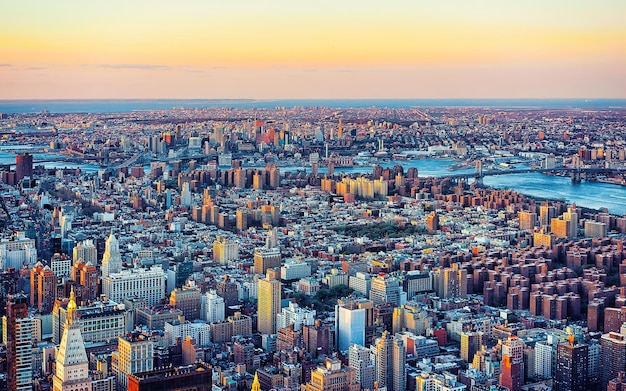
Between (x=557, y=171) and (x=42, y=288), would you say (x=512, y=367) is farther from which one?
(x=557, y=171)

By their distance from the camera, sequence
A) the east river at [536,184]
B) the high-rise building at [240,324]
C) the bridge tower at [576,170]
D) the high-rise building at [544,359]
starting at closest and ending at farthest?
the high-rise building at [544,359] < the high-rise building at [240,324] < the east river at [536,184] < the bridge tower at [576,170]

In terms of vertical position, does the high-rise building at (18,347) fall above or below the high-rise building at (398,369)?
above

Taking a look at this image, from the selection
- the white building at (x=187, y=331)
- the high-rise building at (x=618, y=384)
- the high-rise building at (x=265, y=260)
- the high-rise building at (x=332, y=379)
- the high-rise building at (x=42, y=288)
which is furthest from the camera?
the high-rise building at (x=265, y=260)

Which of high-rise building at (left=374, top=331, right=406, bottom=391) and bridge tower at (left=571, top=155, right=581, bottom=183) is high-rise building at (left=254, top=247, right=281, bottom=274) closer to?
high-rise building at (left=374, top=331, right=406, bottom=391)

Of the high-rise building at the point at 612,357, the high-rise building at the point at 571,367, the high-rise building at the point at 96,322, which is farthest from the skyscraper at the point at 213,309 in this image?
the high-rise building at the point at 612,357

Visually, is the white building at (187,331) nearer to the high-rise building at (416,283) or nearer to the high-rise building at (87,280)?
the high-rise building at (87,280)

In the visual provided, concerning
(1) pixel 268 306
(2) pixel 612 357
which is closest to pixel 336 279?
(1) pixel 268 306

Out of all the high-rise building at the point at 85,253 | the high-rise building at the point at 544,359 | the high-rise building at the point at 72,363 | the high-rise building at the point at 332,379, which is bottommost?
the high-rise building at the point at 544,359
